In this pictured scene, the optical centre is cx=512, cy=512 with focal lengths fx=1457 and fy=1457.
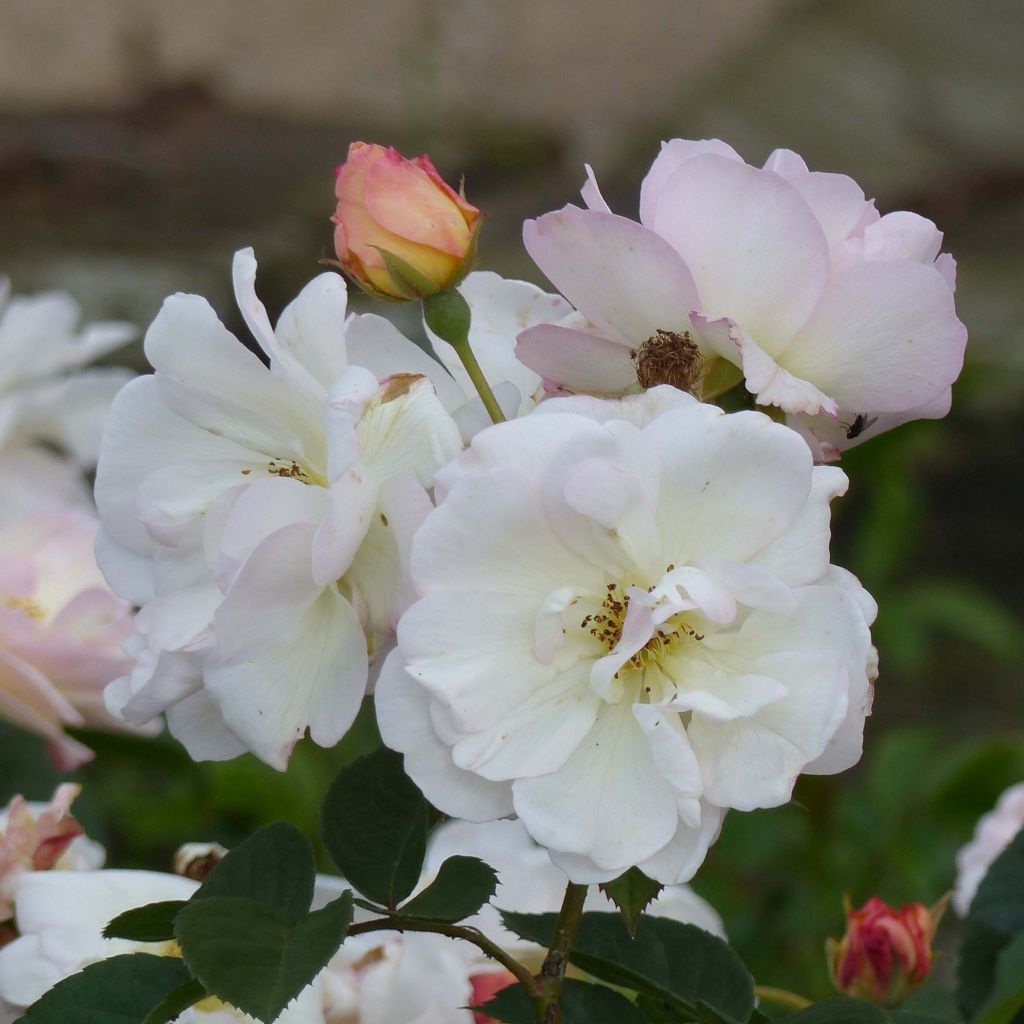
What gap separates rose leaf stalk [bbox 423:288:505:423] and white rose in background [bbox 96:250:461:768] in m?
0.02

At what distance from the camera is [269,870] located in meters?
0.49

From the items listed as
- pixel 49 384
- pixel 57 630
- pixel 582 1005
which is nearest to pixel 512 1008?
pixel 582 1005

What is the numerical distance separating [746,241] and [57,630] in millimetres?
440

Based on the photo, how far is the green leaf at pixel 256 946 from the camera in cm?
40

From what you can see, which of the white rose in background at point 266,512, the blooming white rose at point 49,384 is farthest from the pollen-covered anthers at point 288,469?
the blooming white rose at point 49,384

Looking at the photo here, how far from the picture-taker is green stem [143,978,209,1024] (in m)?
0.43

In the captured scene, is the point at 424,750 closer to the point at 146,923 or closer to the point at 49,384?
the point at 146,923

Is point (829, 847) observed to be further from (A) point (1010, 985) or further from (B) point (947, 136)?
(B) point (947, 136)

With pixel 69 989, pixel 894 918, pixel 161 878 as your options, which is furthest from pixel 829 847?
pixel 69 989

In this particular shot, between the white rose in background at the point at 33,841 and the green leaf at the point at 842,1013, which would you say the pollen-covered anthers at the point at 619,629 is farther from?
the white rose in background at the point at 33,841

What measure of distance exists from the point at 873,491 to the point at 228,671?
2.07 m

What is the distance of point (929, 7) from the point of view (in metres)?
3.31

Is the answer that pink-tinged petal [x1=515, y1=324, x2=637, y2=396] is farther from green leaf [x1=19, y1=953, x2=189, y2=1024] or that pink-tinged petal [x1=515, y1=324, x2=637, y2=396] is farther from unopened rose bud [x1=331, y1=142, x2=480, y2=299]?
green leaf [x1=19, y1=953, x2=189, y2=1024]

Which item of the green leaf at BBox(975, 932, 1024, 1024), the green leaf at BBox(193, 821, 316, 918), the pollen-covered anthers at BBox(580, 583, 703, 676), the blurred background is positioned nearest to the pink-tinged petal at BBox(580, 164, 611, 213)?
the pollen-covered anthers at BBox(580, 583, 703, 676)
